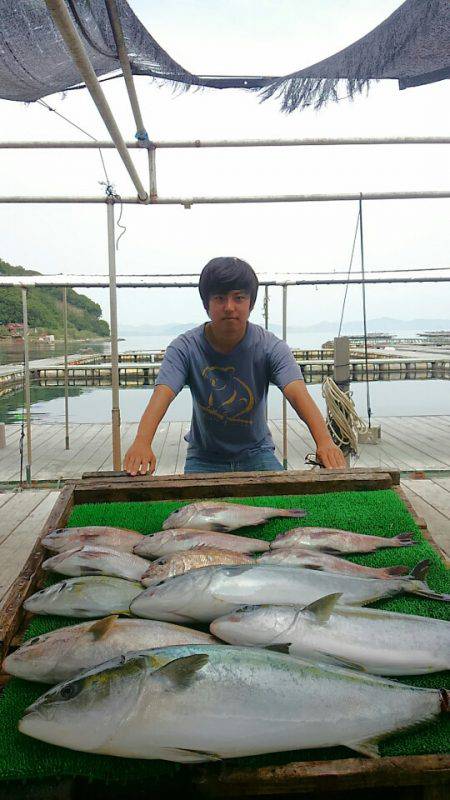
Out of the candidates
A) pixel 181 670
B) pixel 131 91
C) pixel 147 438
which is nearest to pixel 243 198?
pixel 131 91

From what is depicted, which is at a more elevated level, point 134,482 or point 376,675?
point 134,482

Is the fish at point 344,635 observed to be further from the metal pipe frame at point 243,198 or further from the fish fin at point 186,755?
the metal pipe frame at point 243,198

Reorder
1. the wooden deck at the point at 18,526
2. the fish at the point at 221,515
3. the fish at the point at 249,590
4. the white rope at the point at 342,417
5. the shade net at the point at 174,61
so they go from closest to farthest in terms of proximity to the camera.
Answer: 1. the fish at the point at 249,590
2. the fish at the point at 221,515
3. the shade net at the point at 174,61
4. the wooden deck at the point at 18,526
5. the white rope at the point at 342,417

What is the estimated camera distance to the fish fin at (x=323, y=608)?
4.28ft

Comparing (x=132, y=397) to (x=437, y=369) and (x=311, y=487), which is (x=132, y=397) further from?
(x=437, y=369)

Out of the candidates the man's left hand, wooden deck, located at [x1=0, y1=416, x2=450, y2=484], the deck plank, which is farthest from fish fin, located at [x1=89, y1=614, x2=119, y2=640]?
wooden deck, located at [x1=0, y1=416, x2=450, y2=484]

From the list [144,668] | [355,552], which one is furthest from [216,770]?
[355,552]

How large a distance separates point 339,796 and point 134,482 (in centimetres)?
130

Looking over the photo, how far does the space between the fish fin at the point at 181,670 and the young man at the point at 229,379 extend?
153cm

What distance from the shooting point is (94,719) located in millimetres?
1011

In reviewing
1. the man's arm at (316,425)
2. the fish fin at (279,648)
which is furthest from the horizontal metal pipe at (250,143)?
the fish fin at (279,648)

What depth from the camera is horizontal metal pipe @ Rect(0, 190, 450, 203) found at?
14.4 ft

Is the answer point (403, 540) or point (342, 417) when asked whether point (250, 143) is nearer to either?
point (403, 540)

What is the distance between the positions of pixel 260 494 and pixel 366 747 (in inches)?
48.5
